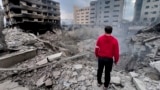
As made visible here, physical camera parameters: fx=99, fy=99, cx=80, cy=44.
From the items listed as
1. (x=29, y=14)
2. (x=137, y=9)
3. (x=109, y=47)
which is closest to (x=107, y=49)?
(x=109, y=47)

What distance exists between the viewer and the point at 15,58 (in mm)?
3680

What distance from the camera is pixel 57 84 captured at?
105 inches

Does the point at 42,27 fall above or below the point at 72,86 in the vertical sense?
above

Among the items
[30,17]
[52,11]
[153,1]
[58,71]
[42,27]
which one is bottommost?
[58,71]

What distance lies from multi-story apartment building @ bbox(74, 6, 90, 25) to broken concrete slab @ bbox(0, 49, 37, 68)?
4511cm

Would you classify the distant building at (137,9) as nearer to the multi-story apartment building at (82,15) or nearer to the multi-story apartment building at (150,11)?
the multi-story apartment building at (150,11)

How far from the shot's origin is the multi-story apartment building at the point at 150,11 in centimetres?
2792

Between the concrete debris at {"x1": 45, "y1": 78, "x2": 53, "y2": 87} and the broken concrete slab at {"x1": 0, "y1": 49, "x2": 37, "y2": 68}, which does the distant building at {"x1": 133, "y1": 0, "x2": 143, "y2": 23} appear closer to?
the broken concrete slab at {"x1": 0, "y1": 49, "x2": 37, "y2": 68}

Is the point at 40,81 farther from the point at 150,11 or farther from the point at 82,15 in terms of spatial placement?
the point at 82,15

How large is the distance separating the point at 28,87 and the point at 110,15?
39.4 meters

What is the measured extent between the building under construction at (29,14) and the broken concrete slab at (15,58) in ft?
22.0

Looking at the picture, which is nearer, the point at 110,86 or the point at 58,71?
the point at 110,86

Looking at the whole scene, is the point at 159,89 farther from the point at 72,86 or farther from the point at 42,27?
the point at 42,27

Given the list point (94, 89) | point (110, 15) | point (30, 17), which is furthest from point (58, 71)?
point (110, 15)
